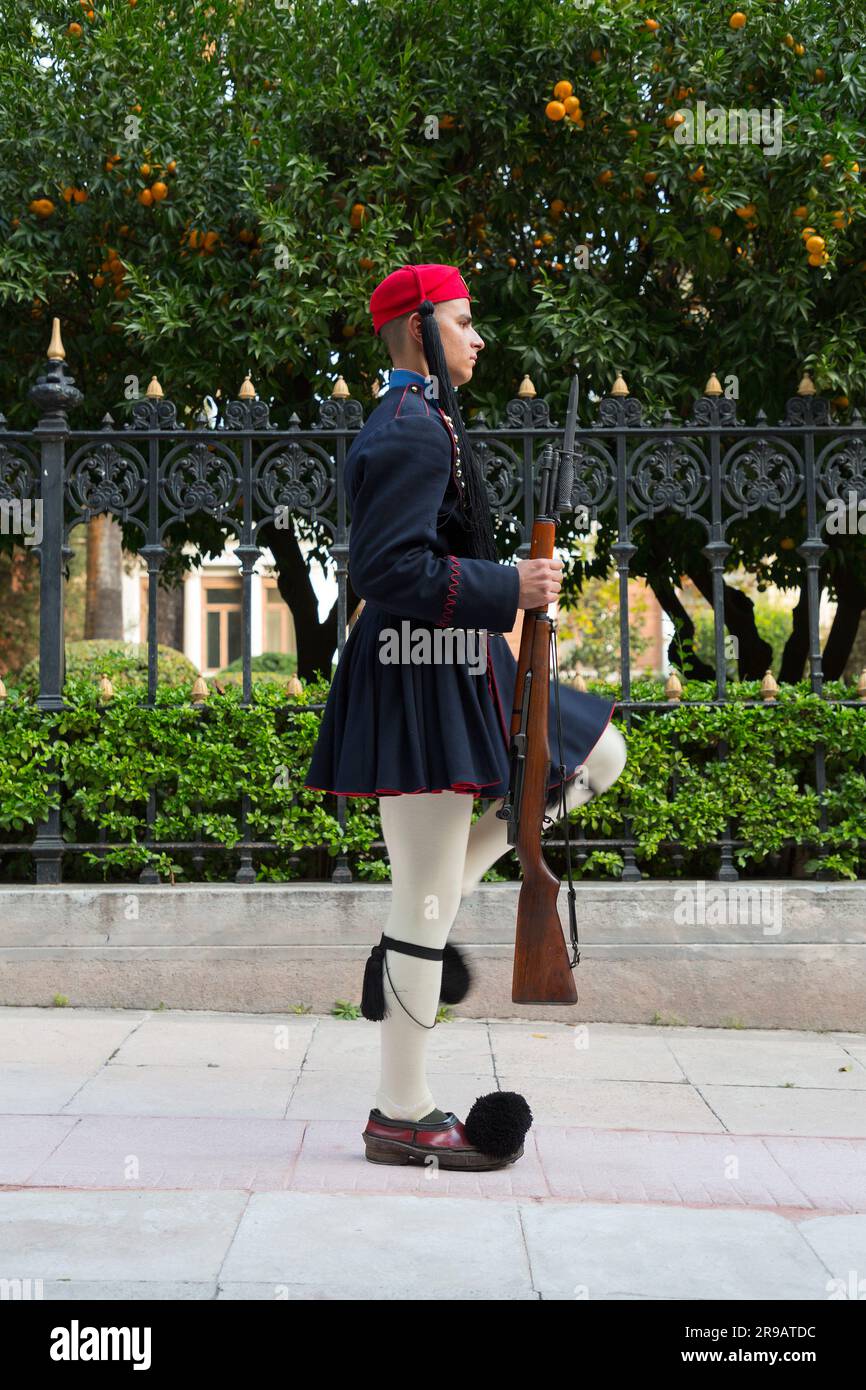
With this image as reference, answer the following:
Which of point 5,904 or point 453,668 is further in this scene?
point 5,904

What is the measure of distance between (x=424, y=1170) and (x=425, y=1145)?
2.8 inches

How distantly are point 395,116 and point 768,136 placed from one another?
6.15 feet

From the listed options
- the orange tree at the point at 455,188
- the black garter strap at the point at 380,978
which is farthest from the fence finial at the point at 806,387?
the black garter strap at the point at 380,978

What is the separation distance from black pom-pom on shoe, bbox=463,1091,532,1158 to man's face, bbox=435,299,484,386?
1.94 metres

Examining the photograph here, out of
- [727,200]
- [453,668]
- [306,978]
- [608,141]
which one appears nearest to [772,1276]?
[453,668]

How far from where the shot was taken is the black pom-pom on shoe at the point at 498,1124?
11.7ft

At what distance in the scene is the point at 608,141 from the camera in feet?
22.9

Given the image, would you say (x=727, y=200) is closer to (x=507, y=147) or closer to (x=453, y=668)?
(x=507, y=147)

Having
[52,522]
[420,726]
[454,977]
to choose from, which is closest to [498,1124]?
[454,977]

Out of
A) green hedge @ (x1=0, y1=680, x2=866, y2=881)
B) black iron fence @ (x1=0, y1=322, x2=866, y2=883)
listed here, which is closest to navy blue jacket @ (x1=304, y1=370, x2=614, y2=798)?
green hedge @ (x1=0, y1=680, x2=866, y2=881)

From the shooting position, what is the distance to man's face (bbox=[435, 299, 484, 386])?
3.66 metres

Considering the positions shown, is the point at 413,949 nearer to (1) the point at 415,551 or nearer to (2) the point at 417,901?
(2) the point at 417,901

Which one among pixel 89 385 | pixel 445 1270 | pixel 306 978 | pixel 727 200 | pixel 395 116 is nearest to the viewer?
pixel 445 1270

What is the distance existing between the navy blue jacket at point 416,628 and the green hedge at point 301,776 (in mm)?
1974
